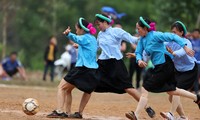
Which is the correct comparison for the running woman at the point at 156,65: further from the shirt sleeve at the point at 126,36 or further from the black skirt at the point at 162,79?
the shirt sleeve at the point at 126,36

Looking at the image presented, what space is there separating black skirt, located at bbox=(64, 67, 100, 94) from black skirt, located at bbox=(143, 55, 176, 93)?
3.22ft

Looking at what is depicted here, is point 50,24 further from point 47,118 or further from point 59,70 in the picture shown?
point 47,118

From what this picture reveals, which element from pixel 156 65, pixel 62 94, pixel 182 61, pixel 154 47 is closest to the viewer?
pixel 154 47

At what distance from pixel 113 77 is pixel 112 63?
1.01ft

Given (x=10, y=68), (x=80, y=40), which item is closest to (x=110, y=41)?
(x=80, y=40)

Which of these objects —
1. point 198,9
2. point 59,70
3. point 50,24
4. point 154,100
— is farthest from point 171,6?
point 50,24

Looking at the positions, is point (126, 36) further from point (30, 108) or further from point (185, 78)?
point (30, 108)

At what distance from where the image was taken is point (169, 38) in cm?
1009

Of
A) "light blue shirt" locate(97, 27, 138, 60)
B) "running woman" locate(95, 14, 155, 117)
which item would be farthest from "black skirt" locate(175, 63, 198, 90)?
"light blue shirt" locate(97, 27, 138, 60)

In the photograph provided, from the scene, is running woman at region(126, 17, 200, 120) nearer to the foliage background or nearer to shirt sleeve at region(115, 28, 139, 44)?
shirt sleeve at region(115, 28, 139, 44)

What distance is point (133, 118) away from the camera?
1014 centimetres

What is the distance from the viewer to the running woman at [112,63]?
36.6ft

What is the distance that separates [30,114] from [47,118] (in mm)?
402

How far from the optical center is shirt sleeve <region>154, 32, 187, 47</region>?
10031 mm
